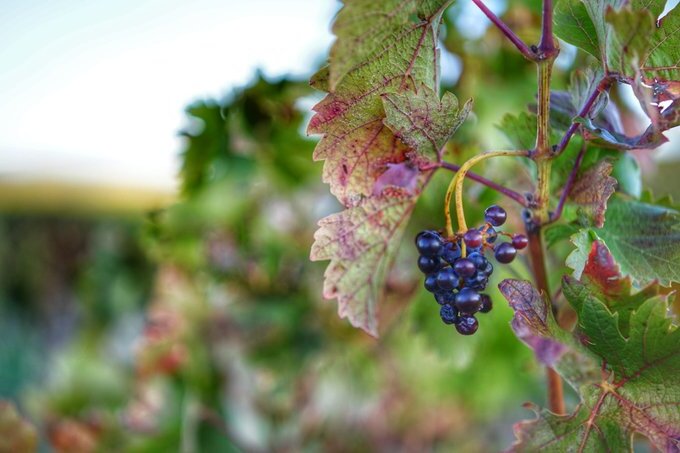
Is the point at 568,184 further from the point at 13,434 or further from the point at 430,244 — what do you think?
the point at 13,434

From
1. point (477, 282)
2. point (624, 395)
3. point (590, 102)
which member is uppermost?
point (590, 102)

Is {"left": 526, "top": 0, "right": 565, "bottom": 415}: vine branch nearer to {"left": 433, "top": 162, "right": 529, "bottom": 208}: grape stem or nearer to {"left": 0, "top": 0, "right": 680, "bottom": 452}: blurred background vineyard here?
{"left": 433, "top": 162, "right": 529, "bottom": 208}: grape stem

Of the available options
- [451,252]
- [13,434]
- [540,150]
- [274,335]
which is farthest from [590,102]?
[274,335]

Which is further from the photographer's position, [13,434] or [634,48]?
[13,434]

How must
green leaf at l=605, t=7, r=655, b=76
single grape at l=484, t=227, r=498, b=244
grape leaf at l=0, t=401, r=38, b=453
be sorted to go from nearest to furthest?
green leaf at l=605, t=7, r=655, b=76 < single grape at l=484, t=227, r=498, b=244 < grape leaf at l=0, t=401, r=38, b=453

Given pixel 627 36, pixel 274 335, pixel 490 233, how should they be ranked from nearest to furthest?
pixel 627 36 < pixel 490 233 < pixel 274 335

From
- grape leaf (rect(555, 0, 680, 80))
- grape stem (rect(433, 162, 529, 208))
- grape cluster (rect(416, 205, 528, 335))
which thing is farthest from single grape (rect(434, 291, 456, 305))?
grape leaf (rect(555, 0, 680, 80))

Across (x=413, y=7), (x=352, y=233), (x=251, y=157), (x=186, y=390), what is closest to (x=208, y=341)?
(x=186, y=390)
